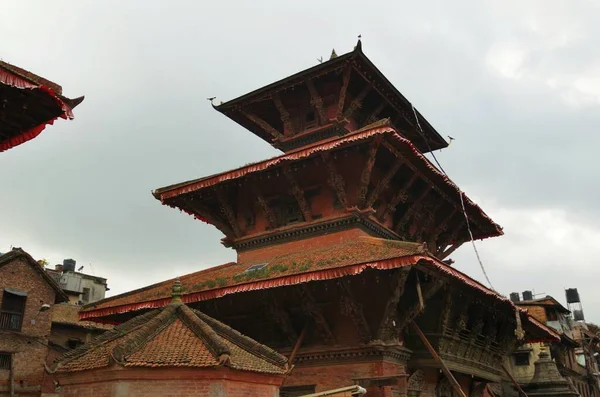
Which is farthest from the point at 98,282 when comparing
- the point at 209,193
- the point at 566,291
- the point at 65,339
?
the point at 566,291

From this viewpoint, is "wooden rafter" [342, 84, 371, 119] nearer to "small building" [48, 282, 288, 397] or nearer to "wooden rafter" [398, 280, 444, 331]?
"wooden rafter" [398, 280, 444, 331]

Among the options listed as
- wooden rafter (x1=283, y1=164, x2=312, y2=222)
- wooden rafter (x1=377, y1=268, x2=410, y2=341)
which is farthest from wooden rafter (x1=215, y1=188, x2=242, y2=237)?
wooden rafter (x1=377, y1=268, x2=410, y2=341)

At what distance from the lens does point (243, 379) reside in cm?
948

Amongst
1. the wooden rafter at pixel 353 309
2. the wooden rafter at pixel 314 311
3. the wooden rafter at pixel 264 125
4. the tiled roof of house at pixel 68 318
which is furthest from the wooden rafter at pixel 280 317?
the tiled roof of house at pixel 68 318

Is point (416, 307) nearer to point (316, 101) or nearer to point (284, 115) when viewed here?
point (316, 101)

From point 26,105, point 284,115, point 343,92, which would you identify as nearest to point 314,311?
point 343,92

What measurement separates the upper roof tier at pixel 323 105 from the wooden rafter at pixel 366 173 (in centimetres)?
278

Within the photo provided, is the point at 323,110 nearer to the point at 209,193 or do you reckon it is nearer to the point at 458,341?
the point at 209,193

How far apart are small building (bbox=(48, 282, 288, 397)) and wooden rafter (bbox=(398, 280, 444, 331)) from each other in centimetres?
354

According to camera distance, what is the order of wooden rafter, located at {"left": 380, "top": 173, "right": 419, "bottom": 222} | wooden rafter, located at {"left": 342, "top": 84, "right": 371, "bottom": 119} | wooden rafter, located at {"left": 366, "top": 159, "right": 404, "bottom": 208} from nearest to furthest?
wooden rafter, located at {"left": 366, "top": 159, "right": 404, "bottom": 208}
wooden rafter, located at {"left": 380, "top": 173, "right": 419, "bottom": 222}
wooden rafter, located at {"left": 342, "top": 84, "right": 371, "bottom": 119}

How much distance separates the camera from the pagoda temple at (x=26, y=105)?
689cm

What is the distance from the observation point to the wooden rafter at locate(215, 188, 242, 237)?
16572 millimetres

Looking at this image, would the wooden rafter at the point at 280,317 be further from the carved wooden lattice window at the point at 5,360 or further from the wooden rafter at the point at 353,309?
the carved wooden lattice window at the point at 5,360

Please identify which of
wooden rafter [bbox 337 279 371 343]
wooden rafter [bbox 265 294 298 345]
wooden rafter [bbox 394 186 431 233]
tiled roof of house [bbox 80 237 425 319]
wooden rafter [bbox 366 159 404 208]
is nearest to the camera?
tiled roof of house [bbox 80 237 425 319]
